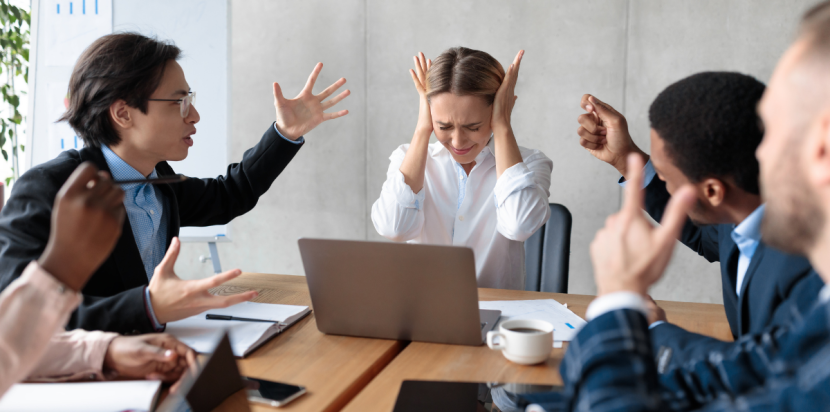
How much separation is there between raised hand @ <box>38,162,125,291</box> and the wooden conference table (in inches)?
14.0

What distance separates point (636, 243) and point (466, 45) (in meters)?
2.60

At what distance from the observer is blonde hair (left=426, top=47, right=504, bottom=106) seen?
1.99 meters

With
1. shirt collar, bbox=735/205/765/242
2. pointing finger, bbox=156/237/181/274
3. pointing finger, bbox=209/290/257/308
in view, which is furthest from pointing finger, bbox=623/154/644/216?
pointing finger, bbox=156/237/181/274

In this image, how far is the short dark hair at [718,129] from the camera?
1119mm

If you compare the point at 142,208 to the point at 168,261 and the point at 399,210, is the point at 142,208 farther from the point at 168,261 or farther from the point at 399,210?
the point at 399,210

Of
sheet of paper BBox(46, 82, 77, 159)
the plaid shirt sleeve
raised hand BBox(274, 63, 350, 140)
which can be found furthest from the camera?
sheet of paper BBox(46, 82, 77, 159)

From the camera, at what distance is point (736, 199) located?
46.6 inches

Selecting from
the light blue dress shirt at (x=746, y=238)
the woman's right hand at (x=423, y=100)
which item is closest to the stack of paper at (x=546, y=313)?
the light blue dress shirt at (x=746, y=238)

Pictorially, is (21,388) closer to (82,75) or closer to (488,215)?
(82,75)

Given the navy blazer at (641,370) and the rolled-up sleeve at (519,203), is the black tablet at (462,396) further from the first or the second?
the rolled-up sleeve at (519,203)

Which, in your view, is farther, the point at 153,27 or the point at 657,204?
the point at 153,27

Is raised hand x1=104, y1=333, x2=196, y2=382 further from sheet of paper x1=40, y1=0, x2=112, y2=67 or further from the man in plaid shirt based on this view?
sheet of paper x1=40, y1=0, x2=112, y2=67

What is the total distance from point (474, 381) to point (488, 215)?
3.65 ft

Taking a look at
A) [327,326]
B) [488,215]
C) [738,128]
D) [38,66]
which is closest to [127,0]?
[38,66]
